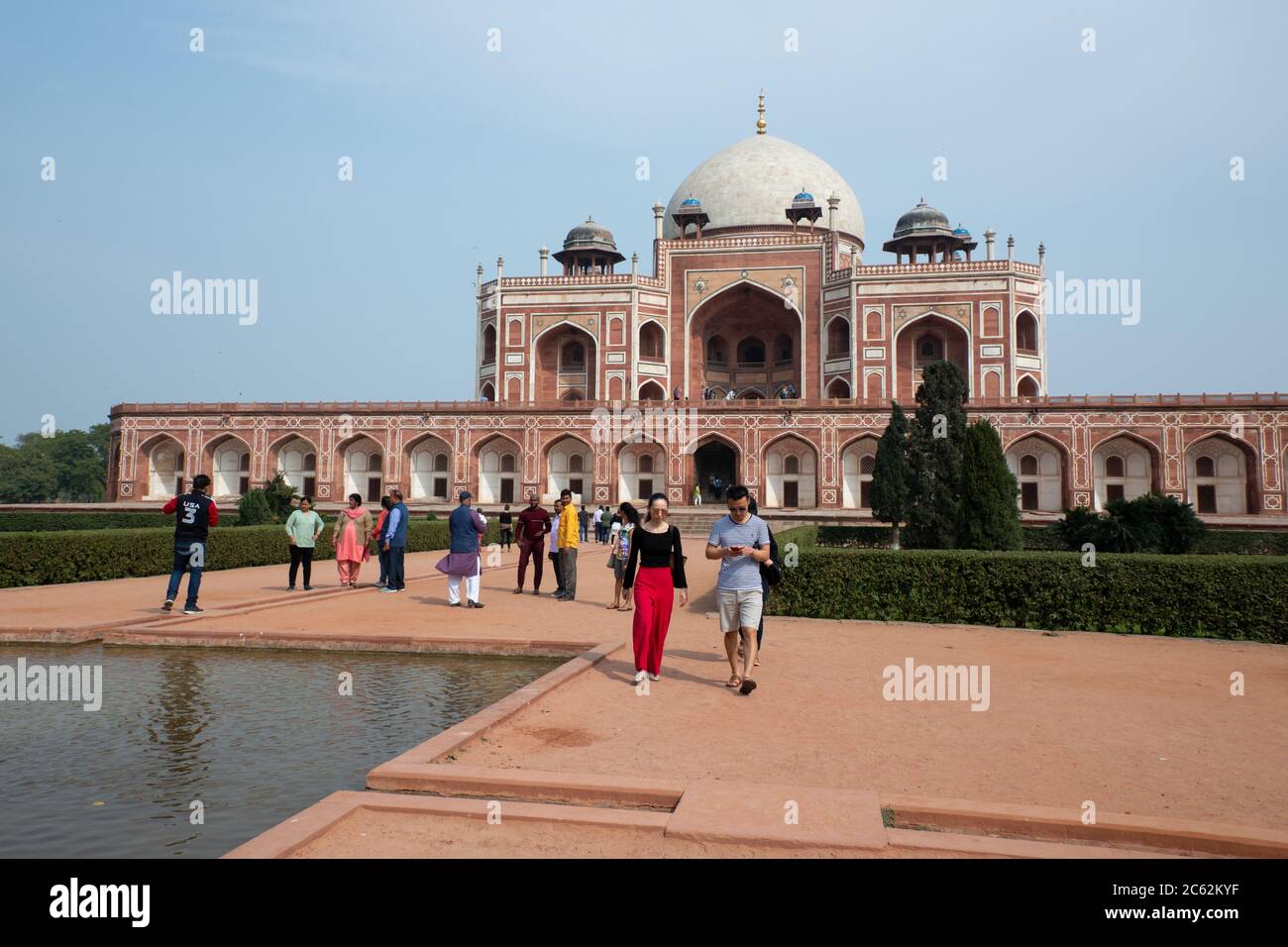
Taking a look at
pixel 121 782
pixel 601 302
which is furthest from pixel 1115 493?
pixel 121 782

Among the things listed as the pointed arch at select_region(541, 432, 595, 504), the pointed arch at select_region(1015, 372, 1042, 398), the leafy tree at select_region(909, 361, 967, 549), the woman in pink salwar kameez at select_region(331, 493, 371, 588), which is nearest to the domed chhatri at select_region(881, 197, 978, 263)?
the pointed arch at select_region(1015, 372, 1042, 398)

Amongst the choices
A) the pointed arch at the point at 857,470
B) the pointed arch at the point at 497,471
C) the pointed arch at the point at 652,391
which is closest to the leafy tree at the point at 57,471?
the pointed arch at the point at 497,471

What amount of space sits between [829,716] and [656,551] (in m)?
1.63

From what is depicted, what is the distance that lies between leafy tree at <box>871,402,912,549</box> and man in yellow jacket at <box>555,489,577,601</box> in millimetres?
10119

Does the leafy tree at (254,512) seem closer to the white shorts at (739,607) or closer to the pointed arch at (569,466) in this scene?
the pointed arch at (569,466)

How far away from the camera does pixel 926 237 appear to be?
3816 centimetres

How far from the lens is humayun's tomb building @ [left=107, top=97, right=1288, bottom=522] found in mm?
30000

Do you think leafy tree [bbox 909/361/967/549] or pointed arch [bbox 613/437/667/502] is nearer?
leafy tree [bbox 909/361/967/549]

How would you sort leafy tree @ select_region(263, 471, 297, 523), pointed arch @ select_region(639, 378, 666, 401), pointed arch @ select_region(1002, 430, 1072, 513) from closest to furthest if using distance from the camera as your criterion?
leafy tree @ select_region(263, 471, 297, 523)
pointed arch @ select_region(1002, 430, 1072, 513)
pointed arch @ select_region(639, 378, 666, 401)

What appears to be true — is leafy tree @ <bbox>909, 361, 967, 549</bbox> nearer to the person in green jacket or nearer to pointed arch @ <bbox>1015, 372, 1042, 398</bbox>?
the person in green jacket

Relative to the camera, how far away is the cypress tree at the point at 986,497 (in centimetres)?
1350

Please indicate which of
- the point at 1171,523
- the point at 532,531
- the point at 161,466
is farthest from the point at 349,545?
the point at 161,466

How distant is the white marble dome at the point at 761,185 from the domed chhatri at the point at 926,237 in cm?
397
